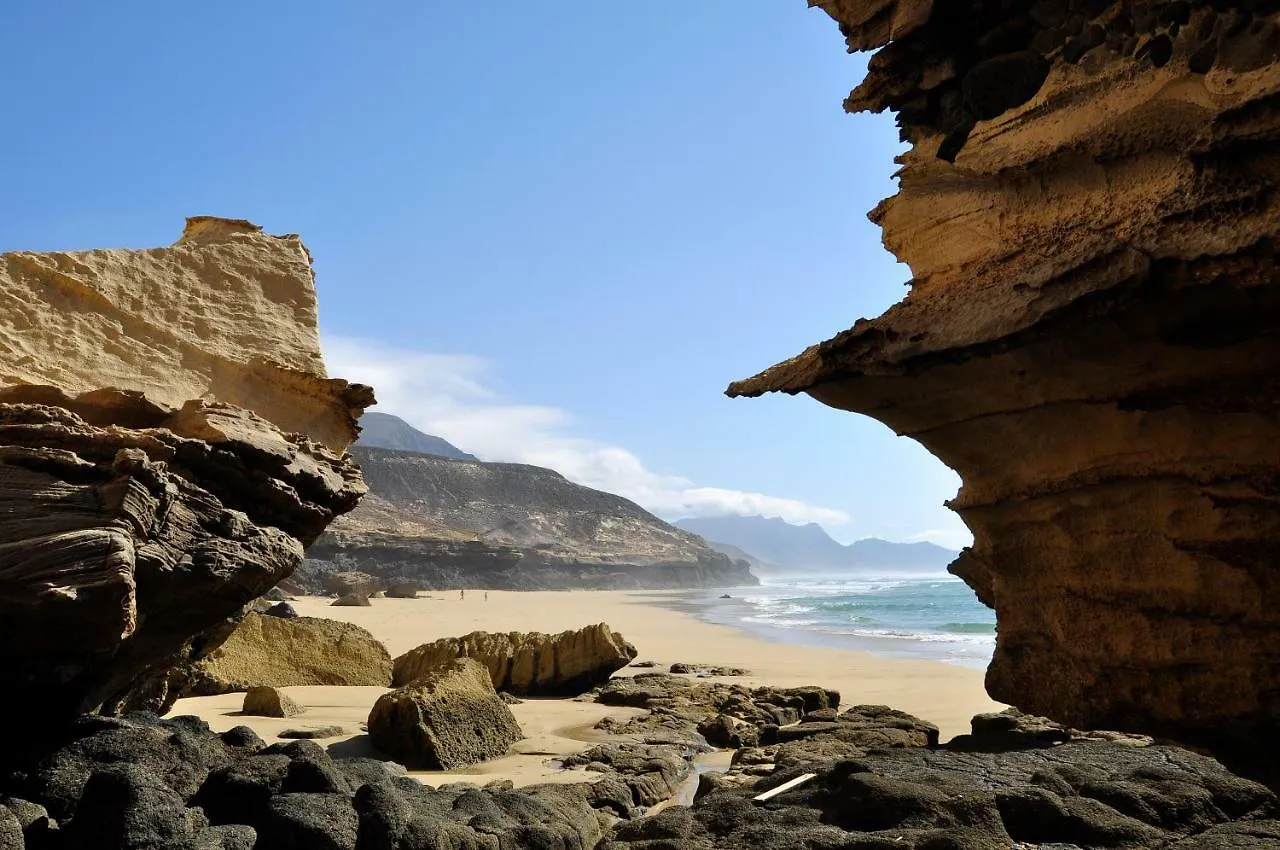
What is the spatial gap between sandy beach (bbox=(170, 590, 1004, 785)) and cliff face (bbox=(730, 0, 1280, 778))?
10.5 ft

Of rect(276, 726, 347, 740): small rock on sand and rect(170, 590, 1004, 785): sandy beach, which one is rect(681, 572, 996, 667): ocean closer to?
rect(170, 590, 1004, 785): sandy beach

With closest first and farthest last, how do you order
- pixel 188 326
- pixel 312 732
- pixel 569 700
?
pixel 188 326 → pixel 312 732 → pixel 569 700

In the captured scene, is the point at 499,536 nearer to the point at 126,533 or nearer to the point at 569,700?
the point at 569,700

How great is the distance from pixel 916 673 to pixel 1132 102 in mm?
11105

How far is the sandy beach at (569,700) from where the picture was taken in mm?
7219

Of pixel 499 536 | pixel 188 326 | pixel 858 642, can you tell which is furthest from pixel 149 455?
pixel 499 536

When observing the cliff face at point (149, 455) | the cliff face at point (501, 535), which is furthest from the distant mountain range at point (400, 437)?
the cliff face at point (149, 455)

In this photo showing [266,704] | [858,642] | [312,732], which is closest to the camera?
[312,732]

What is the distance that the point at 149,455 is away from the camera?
449 centimetres

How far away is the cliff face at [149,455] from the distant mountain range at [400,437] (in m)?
159

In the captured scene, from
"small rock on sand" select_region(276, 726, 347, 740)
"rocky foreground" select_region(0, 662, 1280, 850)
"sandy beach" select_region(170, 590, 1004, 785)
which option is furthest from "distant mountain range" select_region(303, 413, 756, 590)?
"rocky foreground" select_region(0, 662, 1280, 850)

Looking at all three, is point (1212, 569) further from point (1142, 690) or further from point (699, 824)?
point (699, 824)

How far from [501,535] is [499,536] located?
27 centimetres

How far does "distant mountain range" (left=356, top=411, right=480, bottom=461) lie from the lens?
16888 centimetres
